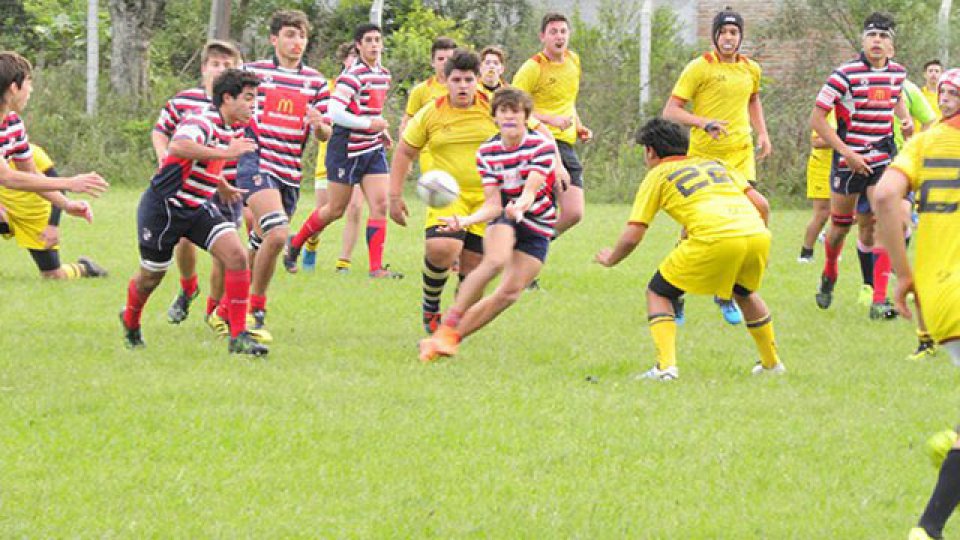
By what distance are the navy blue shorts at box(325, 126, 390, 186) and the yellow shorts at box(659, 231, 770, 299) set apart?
4.85 m

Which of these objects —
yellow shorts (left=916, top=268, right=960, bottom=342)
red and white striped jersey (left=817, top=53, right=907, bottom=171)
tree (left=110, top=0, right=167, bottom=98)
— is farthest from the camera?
tree (left=110, top=0, right=167, bottom=98)

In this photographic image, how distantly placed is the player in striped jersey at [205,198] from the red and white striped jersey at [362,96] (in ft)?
11.7

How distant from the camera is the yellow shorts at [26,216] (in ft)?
43.4

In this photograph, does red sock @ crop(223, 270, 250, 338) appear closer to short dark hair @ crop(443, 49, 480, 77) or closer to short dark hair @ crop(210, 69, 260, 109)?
short dark hair @ crop(210, 69, 260, 109)

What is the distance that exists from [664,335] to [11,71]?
3.79m

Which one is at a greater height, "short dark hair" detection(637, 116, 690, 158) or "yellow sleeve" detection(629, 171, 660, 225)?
"short dark hair" detection(637, 116, 690, 158)

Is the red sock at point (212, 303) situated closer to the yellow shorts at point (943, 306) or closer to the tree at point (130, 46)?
the yellow shorts at point (943, 306)

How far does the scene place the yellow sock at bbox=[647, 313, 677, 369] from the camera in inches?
348

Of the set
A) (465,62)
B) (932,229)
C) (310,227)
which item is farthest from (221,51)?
(932,229)

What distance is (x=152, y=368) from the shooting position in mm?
Result: 9039

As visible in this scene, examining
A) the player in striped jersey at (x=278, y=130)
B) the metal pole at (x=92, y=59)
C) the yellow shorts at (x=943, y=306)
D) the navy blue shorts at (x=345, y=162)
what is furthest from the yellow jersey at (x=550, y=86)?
the metal pole at (x=92, y=59)

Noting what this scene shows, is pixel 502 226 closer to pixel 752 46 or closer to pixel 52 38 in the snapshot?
pixel 752 46

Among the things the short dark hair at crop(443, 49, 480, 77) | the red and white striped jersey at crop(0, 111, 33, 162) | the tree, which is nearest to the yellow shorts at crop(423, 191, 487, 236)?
the short dark hair at crop(443, 49, 480, 77)

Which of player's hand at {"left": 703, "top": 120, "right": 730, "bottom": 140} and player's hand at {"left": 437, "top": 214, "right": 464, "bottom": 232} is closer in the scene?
player's hand at {"left": 437, "top": 214, "right": 464, "bottom": 232}
